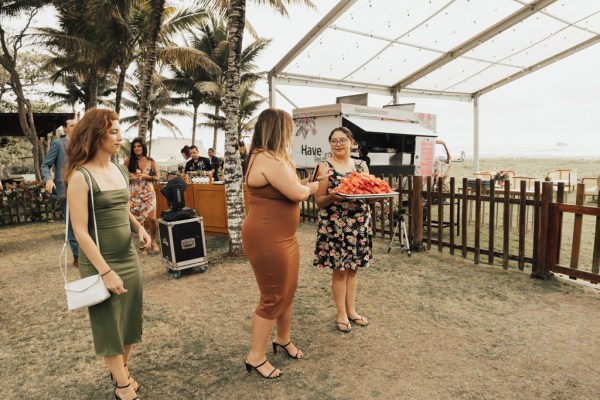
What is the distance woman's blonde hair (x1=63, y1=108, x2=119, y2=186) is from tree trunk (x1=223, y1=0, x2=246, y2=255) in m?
4.03

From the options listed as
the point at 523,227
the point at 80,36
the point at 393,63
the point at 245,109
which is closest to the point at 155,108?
the point at 245,109

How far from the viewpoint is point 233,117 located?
639 centimetres

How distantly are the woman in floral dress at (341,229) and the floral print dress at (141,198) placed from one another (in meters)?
4.15

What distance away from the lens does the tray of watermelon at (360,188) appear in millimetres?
3253

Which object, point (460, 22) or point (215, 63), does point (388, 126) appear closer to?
point (460, 22)

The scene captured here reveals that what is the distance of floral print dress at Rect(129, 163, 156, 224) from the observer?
21.5 feet

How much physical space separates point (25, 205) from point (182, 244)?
Result: 8.42m

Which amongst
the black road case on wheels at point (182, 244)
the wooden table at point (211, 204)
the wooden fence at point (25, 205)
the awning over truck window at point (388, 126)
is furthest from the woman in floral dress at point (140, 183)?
the wooden fence at point (25, 205)

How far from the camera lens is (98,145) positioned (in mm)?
2289

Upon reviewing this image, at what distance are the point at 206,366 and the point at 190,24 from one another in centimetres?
1715

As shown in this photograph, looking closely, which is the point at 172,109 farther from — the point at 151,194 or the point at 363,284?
the point at 363,284

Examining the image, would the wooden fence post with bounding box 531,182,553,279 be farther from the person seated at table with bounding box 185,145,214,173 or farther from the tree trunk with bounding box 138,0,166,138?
the tree trunk with bounding box 138,0,166,138

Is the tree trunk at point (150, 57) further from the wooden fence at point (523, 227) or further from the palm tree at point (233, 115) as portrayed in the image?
the wooden fence at point (523, 227)

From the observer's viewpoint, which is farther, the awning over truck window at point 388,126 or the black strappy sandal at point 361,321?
the awning over truck window at point 388,126
